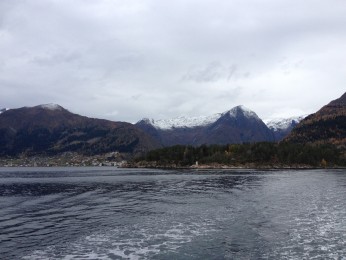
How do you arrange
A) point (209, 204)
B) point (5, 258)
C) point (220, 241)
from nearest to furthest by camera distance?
point (5, 258)
point (220, 241)
point (209, 204)

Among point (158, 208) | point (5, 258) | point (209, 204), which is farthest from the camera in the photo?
point (209, 204)

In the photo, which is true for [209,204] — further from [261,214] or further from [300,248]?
[300,248]

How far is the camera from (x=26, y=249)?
3328 centimetres

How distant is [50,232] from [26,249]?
7207mm

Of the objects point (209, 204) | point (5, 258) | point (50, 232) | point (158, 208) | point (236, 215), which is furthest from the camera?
point (209, 204)

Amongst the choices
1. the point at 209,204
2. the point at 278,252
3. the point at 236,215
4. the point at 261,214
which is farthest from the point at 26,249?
the point at 209,204

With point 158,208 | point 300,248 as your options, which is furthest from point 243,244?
point 158,208

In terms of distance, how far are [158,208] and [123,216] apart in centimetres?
902

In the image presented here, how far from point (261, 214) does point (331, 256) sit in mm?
20591

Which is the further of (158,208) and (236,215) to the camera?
(158,208)

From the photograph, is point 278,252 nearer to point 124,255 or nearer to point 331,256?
point 331,256

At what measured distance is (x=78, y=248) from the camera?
33.9 m

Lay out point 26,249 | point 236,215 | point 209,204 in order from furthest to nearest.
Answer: point 209,204 → point 236,215 → point 26,249

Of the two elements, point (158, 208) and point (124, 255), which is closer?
point (124, 255)
